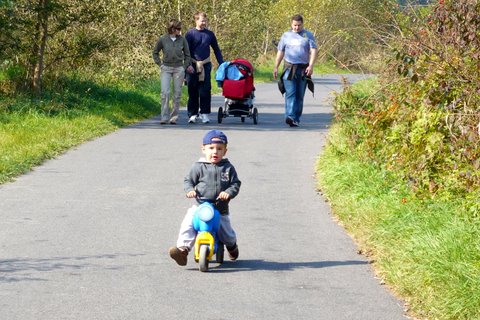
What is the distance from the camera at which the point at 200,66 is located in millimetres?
20266

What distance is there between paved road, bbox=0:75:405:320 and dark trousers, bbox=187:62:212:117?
5.06 meters

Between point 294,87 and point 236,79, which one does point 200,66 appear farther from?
point 294,87

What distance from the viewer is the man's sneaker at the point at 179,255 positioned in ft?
27.0

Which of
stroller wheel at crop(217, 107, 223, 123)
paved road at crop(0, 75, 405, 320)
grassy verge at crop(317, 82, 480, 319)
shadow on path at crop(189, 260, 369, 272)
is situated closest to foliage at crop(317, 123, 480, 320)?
grassy verge at crop(317, 82, 480, 319)

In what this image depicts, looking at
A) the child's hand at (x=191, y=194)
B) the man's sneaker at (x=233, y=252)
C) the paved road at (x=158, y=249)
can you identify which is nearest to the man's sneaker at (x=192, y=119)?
the paved road at (x=158, y=249)

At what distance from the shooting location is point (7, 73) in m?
21.8

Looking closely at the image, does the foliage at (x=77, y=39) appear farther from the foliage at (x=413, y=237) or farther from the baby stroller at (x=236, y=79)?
the foliage at (x=413, y=237)

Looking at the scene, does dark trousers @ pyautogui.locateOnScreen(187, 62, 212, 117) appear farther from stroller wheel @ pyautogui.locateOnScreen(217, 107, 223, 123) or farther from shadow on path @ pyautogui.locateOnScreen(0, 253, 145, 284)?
shadow on path @ pyautogui.locateOnScreen(0, 253, 145, 284)

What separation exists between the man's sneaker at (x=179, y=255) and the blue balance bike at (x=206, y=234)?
0.11 meters

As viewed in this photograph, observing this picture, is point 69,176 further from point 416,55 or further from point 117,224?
point 416,55

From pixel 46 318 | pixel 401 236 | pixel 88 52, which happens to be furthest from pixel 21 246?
pixel 88 52

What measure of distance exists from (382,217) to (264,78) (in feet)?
116

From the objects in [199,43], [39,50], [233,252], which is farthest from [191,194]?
[39,50]

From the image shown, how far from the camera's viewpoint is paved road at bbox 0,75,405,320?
7.10 metres
